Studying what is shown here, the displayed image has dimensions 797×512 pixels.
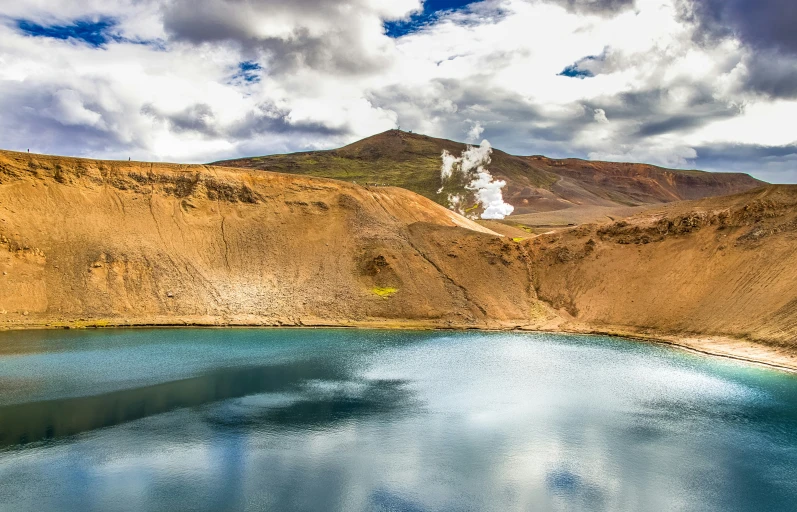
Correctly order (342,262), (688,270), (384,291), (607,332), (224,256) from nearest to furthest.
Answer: (607,332), (688,270), (384,291), (224,256), (342,262)

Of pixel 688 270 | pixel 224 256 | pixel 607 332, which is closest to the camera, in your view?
pixel 607 332

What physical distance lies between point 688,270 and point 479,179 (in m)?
114

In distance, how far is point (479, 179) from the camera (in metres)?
163

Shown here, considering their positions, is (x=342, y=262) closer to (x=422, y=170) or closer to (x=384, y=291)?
(x=384, y=291)

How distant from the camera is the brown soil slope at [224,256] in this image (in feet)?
166

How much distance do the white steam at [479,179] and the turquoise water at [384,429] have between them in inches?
3902

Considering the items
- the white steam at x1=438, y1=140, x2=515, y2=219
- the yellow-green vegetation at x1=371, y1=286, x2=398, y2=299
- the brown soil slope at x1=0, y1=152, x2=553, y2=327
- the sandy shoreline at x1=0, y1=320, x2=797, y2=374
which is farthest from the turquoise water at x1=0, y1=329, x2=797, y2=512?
the white steam at x1=438, y1=140, x2=515, y2=219

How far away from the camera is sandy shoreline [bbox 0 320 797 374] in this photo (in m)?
39.1

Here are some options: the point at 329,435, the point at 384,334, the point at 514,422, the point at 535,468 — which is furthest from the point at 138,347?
the point at 535,468

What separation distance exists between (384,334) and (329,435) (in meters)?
24.2

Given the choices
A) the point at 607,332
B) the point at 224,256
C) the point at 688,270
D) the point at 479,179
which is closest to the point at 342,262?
the point at 224,256

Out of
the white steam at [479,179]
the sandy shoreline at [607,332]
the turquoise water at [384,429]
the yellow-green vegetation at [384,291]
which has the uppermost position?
the white steam at [479,179]

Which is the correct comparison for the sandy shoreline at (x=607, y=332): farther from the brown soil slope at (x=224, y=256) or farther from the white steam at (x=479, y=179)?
the white steam at (x=479, y=179)

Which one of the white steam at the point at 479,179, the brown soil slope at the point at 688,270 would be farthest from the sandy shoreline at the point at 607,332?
the white steam at the point at 479,179
